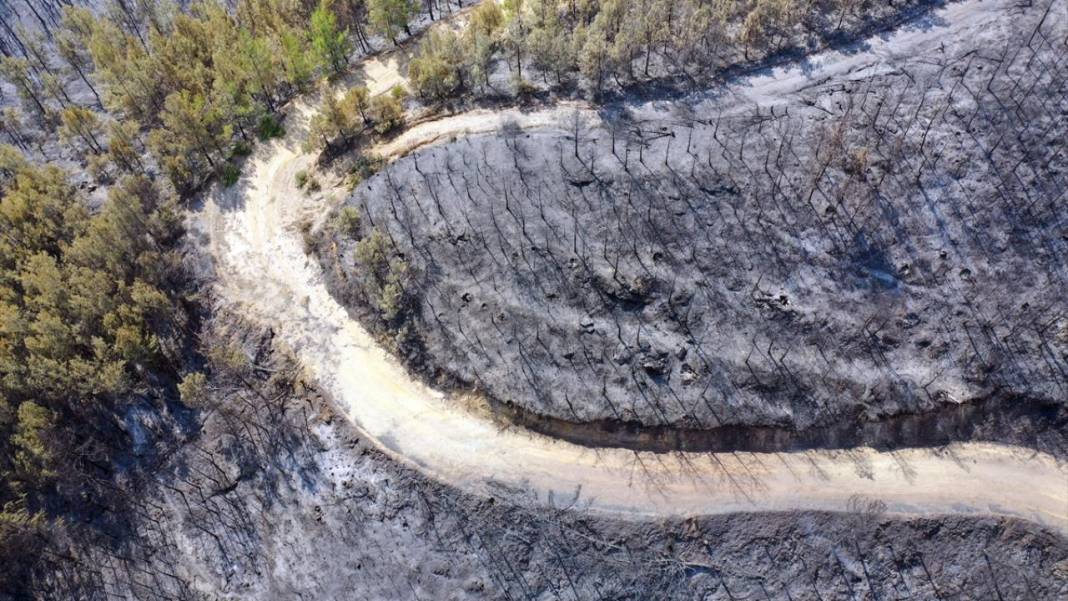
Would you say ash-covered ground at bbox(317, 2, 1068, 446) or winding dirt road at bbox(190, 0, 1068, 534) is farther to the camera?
ash-covered ground at bbox(317, 2, 1068, 446)

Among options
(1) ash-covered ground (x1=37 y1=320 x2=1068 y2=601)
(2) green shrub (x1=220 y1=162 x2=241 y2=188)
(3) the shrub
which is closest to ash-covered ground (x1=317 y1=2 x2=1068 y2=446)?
(3) the shrub

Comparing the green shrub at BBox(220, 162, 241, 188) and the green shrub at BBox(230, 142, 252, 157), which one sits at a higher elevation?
→ the green shrub at BBox(230, 142, 252, 157)

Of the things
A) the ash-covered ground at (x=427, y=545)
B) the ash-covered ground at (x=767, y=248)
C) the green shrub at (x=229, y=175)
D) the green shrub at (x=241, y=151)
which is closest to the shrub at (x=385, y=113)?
the ash-covered ground at (x=767, y=248)

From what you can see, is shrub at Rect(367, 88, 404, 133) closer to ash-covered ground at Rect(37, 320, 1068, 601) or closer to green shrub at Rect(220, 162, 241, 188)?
green shrub at Rect(220, 162, 241, 188)

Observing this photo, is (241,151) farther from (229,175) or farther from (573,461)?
(573,461)

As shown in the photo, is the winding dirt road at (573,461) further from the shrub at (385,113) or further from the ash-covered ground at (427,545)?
the shrub at (385,113)

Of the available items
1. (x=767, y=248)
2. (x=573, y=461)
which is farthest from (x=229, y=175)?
(x=767, y=248)

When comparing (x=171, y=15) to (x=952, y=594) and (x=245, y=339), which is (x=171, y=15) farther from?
(x=952, y=594)
